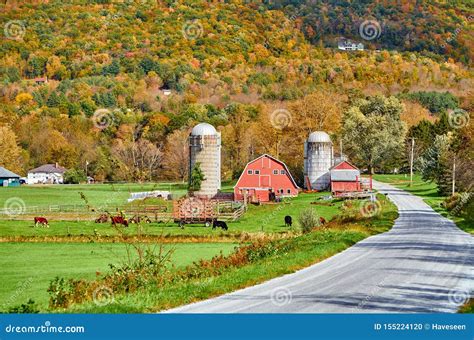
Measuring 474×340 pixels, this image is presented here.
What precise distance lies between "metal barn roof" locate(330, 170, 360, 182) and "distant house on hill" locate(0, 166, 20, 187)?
1936 inches

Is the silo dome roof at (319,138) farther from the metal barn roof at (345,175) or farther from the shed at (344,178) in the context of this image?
the metal barn roof at (345,175)

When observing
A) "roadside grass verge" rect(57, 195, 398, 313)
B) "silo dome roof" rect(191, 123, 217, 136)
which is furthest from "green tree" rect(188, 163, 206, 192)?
"roadside grass verge" rect(57, 195, 398, 313)

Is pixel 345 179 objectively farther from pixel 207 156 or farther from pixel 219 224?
pixel 219 224

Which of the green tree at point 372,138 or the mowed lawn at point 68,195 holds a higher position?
the green tree at point 372,138

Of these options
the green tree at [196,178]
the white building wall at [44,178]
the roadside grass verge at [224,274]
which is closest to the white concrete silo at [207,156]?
the green tree at [196,178]

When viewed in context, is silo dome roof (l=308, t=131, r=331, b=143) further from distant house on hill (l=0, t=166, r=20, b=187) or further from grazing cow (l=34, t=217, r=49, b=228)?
distant house on hill (l=0, t=166, r=20, b=187)

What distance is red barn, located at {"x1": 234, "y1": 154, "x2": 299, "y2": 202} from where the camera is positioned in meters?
86.5

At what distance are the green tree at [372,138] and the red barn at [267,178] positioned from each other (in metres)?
25.7

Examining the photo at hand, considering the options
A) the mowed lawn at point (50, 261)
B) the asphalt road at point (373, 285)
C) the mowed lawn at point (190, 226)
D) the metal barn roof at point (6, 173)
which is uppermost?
the metal barn roof at point (6, 173)

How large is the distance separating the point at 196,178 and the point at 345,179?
53.9ft

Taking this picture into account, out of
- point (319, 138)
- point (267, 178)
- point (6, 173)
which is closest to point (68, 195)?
point (267, 178)

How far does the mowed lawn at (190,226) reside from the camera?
53.7 meters

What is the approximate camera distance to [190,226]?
196 ft

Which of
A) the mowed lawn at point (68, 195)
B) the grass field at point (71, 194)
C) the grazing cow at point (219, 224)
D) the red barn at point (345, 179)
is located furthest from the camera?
the red barn at point (345, 179)
